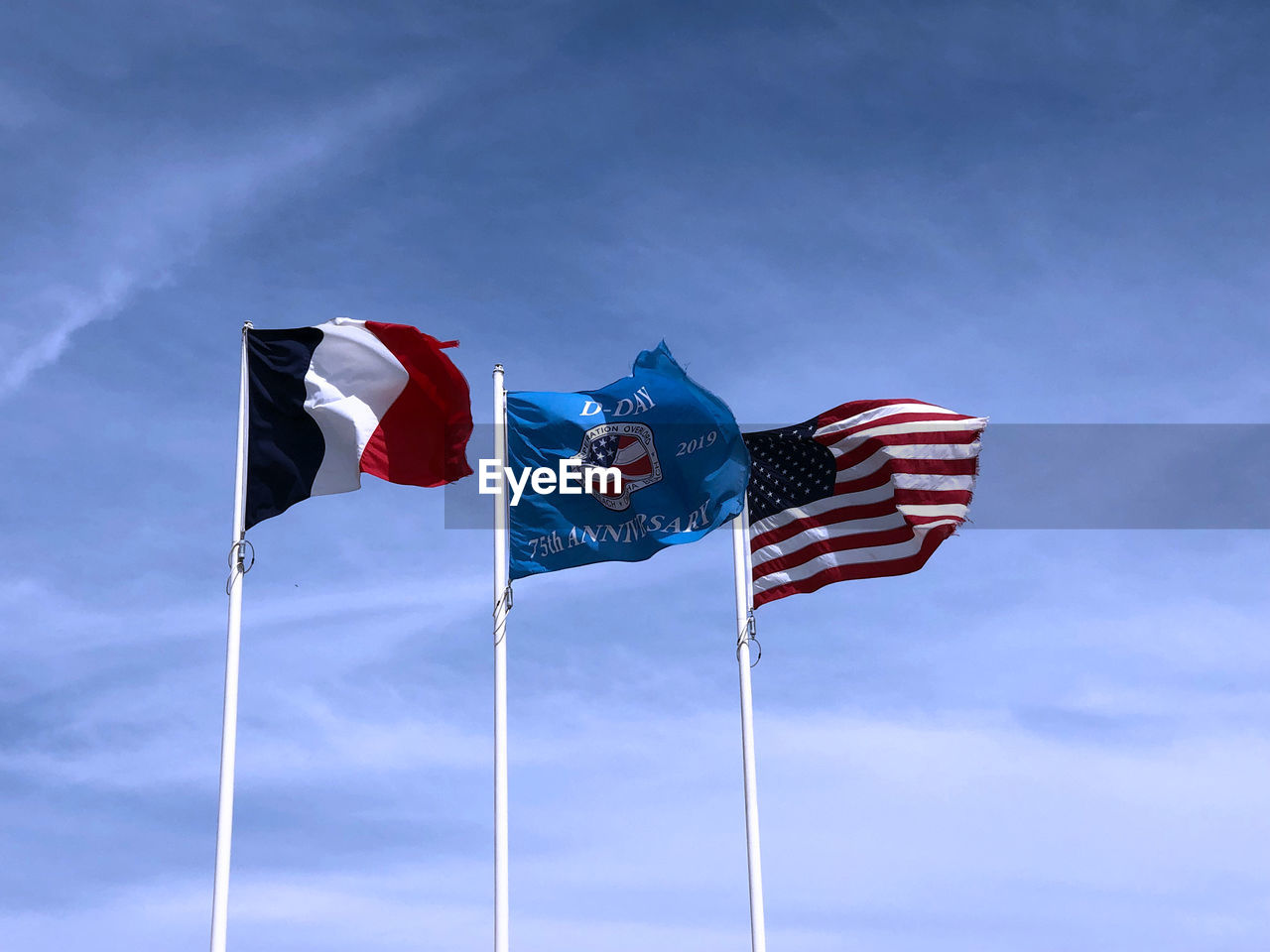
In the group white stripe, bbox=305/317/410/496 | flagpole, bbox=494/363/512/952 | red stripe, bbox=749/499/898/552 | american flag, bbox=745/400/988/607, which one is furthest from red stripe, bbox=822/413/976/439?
white stripe, bbox=305/317/410/496

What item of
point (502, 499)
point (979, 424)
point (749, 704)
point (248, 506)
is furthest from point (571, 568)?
point (979, 424)

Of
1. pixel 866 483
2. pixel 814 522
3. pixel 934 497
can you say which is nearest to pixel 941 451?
pixel 934 497

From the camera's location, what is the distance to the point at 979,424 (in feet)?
101

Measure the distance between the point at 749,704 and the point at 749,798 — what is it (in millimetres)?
1743

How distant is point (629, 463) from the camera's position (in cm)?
3011

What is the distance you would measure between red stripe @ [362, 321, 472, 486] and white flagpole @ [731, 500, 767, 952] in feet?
17.8

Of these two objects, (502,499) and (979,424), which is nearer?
(502,499)

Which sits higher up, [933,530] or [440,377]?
A: [440,377]

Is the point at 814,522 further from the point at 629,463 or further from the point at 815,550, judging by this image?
the point at 629,463

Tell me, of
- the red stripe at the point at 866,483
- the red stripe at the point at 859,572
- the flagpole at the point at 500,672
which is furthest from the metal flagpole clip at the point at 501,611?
the red stripe at the point at 866,483

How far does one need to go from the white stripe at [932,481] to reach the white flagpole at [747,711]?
302cm

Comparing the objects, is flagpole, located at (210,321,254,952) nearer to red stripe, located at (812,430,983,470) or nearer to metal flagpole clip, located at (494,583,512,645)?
metal flagpole clip, located at (494,583,512,645)

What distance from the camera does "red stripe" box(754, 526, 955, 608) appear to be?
30453 mm

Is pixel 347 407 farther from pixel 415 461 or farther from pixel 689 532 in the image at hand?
pixel 689 532
